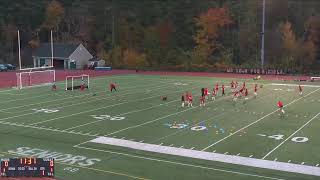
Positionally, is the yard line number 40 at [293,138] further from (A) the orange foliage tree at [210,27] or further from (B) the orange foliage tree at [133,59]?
(A) the orange foliage tree at [210,27]

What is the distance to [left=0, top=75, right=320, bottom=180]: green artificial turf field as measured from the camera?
1586cm

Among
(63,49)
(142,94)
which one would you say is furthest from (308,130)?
(63,49)

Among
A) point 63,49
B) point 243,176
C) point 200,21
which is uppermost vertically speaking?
point 200,21

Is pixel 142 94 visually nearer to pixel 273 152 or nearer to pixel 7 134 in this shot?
pixel 7 134

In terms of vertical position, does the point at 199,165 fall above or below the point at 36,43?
below

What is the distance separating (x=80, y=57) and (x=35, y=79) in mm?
25503

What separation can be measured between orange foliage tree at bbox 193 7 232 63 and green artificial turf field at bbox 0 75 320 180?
42.2 m

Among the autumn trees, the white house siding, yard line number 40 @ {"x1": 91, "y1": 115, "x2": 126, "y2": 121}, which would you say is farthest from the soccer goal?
the autumn trees

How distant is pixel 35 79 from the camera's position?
46.1 meters

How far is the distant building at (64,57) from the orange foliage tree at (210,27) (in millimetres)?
19115

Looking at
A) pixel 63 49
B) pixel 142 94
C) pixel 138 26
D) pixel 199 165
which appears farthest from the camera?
pixel 138 26

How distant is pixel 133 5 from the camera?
91.2 metres

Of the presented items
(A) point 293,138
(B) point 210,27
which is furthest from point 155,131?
(B) point 210,27

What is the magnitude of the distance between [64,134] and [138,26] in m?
65.9
